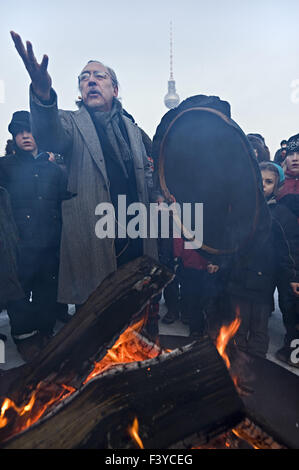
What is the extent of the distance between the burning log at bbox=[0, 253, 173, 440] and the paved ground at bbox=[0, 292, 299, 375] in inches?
51.1

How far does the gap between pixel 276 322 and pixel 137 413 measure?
2.80m

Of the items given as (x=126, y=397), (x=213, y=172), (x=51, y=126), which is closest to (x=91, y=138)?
(x=51, y=126)

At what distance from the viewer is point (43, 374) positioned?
4.56 ft

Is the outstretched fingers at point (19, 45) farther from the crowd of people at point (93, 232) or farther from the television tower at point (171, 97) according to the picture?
the television tower at point (171, 97)

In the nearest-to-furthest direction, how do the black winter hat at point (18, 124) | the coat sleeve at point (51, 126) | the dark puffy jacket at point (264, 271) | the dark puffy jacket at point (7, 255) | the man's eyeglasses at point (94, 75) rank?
the coat sleeve at point (51, 126)
the man's eyeglasses at point (94, 75)
the dark puffy jacket at point (7, 255)
the dark puffy jacket at point (264, 271)
the black winter hat at point (18, 124)

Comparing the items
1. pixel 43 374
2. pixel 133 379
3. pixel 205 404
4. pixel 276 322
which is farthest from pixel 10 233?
pixel 276 322

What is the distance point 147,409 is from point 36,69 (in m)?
1.71

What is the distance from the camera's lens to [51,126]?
5.43 ft

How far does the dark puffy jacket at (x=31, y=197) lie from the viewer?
2.71 meters

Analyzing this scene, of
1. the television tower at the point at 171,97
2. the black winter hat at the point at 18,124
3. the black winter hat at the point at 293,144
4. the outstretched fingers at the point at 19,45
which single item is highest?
the television tower at the point at 171,97

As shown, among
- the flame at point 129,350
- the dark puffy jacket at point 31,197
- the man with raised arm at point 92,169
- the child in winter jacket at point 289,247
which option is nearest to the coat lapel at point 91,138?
the man with raised arm at point 92,169

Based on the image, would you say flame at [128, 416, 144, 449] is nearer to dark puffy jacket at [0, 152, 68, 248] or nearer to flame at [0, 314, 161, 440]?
flame at [0, 314, 161, 440]

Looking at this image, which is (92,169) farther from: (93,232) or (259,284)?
(259,284)
